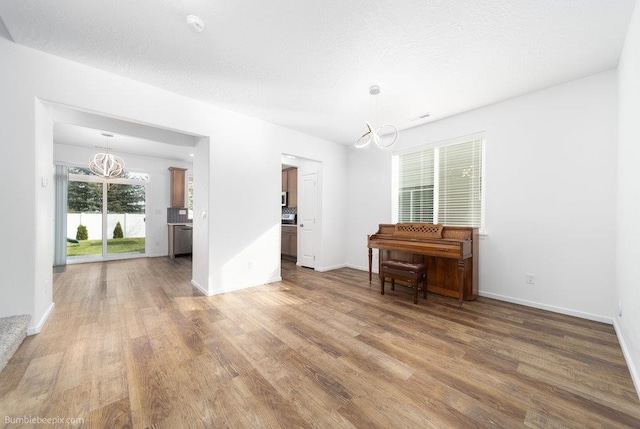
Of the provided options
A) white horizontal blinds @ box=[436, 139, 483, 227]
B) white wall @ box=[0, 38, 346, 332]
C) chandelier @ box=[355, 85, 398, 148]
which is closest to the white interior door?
white wall @ box=[0, 38, 346, 332]

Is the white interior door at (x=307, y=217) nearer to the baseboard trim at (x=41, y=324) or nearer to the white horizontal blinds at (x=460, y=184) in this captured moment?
the white horizontal blinds at (x=460, y=184)

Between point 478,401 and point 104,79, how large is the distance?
4.50 meters

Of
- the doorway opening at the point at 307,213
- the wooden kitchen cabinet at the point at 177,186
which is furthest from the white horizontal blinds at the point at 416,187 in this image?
the wooden kitchen cabinet at the point at 177,186

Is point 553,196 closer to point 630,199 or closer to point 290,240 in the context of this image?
point 630,199

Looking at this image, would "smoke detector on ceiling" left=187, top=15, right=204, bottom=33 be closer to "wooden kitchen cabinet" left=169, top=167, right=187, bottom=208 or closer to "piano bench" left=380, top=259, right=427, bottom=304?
"piano bench" left=380, top=259, right=427, bottom=304

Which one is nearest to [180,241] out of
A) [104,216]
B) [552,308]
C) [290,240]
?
[104,216]

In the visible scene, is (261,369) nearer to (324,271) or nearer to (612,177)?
(324,271)

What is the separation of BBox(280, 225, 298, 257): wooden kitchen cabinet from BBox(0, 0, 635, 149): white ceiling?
3.57 m

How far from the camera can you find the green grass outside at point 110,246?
5773 millimetres

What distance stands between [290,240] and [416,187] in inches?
133

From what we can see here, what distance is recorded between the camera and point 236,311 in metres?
2.97

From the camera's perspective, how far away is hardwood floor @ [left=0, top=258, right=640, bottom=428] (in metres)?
1.43

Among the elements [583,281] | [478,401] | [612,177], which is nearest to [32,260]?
[478,401]

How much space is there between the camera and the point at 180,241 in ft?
21.3
